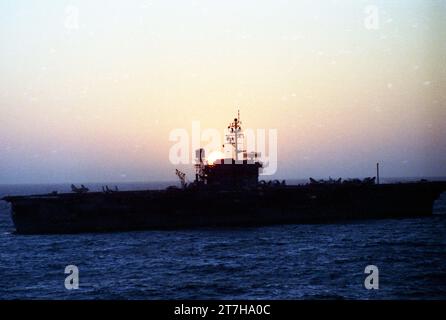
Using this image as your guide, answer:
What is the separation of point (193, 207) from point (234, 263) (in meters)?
18.2

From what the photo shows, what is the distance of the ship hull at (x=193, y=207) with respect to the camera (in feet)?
151

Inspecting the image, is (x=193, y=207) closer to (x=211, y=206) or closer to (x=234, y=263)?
(x=211, y=206)

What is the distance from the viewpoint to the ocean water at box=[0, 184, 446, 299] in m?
22.8

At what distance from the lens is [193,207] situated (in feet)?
156

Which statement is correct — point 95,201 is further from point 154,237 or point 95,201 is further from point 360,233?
point 360,233
